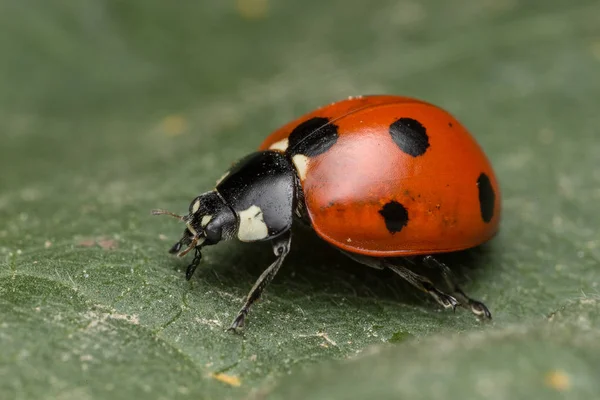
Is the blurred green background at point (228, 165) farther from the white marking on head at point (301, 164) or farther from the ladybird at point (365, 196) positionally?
the white marking on head at point (301, 164)

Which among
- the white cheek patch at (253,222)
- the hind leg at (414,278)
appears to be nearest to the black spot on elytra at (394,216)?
the hind leg at (414,278)

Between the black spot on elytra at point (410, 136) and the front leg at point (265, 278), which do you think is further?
the black spot on elytra at point (410, 136)

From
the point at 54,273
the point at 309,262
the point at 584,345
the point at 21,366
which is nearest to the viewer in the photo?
the point at 584,345

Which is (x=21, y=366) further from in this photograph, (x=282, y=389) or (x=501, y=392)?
(x=501, y=392)

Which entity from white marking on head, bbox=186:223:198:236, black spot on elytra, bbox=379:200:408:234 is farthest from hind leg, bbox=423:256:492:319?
white marking on head, bbox=186:223:198:236

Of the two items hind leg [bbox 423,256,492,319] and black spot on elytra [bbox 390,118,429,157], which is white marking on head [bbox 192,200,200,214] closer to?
black spot on elytra [bbox 390,118,429,157]

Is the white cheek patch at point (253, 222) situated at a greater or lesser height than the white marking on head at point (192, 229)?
lesser

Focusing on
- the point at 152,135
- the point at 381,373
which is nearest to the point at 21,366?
the point at 381,373
